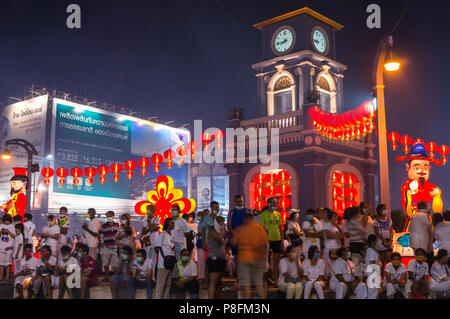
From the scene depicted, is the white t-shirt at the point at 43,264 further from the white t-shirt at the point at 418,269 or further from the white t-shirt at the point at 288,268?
the white t-shirt at the point at 418,269

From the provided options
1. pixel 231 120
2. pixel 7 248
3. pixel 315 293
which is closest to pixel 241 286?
pixel 315 293

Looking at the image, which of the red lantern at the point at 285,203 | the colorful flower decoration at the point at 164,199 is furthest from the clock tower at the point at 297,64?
the colorful flower decoration at the point at 164,199

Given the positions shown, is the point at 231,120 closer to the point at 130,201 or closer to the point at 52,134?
the point at 52,134

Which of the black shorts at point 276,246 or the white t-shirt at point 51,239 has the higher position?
the white t-shirt at point 51,239

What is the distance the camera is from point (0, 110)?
49469 millimetres

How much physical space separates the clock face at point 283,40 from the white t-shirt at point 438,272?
58.0 ft

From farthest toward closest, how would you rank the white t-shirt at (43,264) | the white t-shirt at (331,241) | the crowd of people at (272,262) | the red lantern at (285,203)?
the red lantern at (285,203) → the white t-shirt at (331,241) → the white t-shirt at (43,264) → the crowd of people at (272,262)

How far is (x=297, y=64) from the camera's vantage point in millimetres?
25453

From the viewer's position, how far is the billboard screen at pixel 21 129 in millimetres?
44719

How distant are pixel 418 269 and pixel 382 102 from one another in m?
5.47

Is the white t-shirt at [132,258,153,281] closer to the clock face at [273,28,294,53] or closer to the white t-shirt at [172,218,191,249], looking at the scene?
the white t-shirt at [172,218,191,249]

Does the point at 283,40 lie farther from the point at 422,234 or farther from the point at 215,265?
the point at 215,265

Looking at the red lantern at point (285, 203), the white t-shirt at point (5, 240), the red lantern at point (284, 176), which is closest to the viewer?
the white t-shirt at point (5, 240)

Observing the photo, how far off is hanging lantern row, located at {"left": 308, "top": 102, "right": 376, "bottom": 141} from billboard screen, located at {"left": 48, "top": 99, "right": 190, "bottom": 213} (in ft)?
93.6
